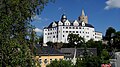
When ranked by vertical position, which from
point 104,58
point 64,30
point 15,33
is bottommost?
point 104,58

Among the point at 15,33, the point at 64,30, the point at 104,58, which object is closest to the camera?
the point at 15,33

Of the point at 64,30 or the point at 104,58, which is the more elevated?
the point at 64,30

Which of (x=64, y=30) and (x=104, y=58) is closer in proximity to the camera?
(x=104, y=58)

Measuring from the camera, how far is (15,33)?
43.9ft

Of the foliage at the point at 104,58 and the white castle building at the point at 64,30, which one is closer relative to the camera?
the foliage at the point at 104,58

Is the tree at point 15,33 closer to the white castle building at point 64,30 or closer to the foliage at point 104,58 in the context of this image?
the foliage at point 104,58

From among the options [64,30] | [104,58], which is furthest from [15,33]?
[64,30]

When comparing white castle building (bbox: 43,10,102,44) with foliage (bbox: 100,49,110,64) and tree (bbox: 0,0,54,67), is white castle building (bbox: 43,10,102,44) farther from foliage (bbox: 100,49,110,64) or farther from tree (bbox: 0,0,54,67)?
tree (bbox: 0,0,54,67)

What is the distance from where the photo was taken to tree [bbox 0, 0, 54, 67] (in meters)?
12.8

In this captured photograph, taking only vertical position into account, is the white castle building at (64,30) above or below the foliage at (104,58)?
above

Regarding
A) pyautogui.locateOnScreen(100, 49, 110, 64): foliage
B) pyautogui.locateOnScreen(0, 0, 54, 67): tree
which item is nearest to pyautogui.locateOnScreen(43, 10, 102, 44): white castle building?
pyautogui.locateOnScreen(100, 49, 110, 64): foliage

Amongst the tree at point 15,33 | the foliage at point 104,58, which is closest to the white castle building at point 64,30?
the foliage at point 104,58

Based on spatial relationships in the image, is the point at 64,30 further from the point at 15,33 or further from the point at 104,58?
the point at 15,33

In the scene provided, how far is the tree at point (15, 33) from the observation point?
12.8 meters
